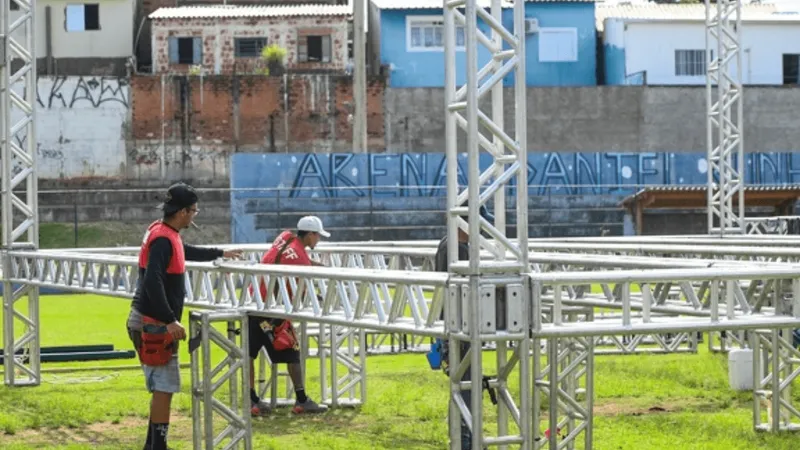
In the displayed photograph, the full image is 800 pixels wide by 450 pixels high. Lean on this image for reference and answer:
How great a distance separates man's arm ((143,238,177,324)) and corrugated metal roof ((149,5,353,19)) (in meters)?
43.4

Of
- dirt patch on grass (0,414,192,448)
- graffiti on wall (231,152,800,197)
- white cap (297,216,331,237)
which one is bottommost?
dirt patch on grass (0,414,192,448)

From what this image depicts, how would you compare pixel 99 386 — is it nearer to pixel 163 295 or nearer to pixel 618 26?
pixel 163 295

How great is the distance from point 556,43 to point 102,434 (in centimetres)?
4404

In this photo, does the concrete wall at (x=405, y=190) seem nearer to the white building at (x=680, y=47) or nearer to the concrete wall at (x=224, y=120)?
the concrete wall at (x=224, y=120)

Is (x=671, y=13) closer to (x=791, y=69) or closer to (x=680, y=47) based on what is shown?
(x=680, y=47)

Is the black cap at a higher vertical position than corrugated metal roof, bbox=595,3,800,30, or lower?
lower

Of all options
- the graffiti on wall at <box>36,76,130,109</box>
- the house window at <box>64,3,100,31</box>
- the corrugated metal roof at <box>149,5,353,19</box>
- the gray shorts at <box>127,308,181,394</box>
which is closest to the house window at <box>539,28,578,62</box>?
the corrugated metal roof at <box>149,5,353,19</box>

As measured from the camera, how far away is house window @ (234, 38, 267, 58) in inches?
2176

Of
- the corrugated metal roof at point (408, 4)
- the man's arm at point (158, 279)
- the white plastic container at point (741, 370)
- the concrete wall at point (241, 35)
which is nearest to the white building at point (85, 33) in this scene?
the concrete wall at point (241, 35)

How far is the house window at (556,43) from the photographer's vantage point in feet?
187

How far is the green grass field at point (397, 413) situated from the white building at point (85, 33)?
119 feet

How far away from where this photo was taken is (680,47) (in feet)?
189

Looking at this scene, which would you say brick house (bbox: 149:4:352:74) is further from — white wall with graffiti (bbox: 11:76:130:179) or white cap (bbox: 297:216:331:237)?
white cap (bbox: 297:216:331:237)

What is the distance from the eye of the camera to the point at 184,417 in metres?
15.8
